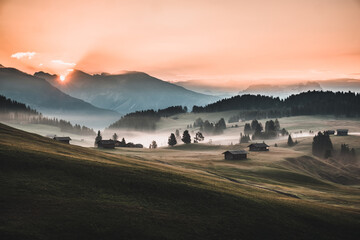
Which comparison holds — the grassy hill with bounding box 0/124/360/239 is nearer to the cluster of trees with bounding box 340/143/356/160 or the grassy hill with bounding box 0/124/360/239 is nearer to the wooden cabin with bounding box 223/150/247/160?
the wooden cabin with bounding box 223/150/247/160

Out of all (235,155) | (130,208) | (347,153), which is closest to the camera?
(130,208)

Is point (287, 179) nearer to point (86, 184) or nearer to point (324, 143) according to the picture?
point (86, 184)

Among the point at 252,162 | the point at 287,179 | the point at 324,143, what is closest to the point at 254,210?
the point at 287,179

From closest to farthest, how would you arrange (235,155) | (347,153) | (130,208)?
(130,208) < (235,155) < (347,153)

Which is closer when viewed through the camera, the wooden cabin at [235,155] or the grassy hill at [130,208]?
the grassy hill at [130,208]

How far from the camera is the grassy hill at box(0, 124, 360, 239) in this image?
30.3 metres

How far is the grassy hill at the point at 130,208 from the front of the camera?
99.3 feet

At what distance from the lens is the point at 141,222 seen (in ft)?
109

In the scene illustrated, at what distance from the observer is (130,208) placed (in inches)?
1414

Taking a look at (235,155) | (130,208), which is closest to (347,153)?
(235,155)

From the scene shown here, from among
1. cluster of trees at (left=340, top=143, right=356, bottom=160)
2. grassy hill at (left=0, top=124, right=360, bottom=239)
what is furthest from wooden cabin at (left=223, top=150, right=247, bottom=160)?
grassy hill at (left=0, top=124, right=360, bottom=239)

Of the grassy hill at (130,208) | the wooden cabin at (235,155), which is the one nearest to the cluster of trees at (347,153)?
the wooden cabin at (235,155)

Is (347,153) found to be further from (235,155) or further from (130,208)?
(130,208)

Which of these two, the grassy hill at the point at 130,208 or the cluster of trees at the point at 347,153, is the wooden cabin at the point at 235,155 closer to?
the cluster of trees at the point at 347,153
